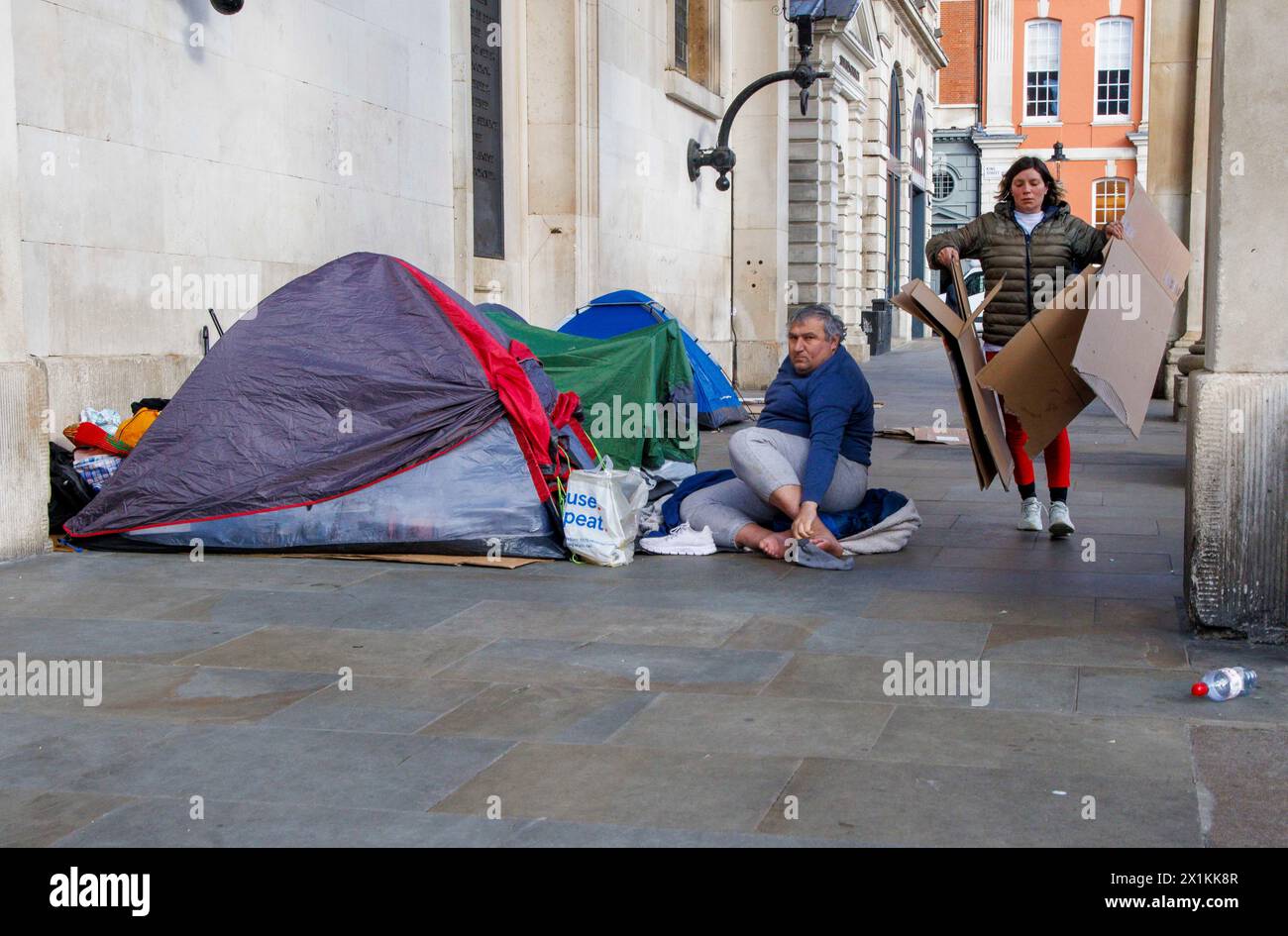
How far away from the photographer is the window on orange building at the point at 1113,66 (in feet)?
154

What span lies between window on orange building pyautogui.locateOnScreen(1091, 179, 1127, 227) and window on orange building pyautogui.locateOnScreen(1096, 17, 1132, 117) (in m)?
2.15

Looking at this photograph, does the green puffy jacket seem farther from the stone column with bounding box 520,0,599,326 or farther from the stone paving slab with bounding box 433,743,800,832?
the stone column with bounding box 520,0,599,326

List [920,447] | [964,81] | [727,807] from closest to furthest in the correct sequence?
[727,807] < [920,447] < [964,81]

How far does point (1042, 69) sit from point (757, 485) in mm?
44913

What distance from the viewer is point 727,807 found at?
11.8ft

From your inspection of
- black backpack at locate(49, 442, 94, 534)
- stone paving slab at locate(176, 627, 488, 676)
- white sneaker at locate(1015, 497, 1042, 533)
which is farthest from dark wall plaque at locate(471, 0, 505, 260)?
stone paving slab at locate(176, 627, 488, 676)

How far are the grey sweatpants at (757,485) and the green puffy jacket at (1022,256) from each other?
1.08 m

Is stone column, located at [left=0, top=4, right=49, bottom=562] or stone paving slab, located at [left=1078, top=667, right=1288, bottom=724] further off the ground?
stone column, located at [left=0, top=4, right=49, bottom=562]

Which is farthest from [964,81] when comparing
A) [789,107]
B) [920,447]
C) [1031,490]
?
[1031,490]

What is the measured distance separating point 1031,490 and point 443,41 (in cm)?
605

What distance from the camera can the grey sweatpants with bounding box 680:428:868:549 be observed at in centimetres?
689

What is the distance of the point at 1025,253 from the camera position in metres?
7.48

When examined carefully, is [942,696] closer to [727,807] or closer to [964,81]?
[727,807]

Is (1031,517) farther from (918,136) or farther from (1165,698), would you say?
(918,136)
